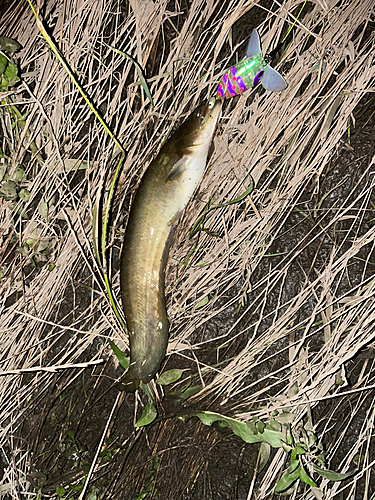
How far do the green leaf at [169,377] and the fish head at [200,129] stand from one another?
3.06ft

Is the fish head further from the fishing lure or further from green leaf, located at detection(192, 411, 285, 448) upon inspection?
green leaf, located at detection(192, 411, 285, 448)

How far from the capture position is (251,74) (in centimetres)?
155

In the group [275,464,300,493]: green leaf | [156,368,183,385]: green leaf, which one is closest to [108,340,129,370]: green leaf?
[156,368,183,385]: green leaf

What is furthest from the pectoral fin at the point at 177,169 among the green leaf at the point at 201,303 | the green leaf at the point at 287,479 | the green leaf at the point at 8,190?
the green leaf at the point at 287,479

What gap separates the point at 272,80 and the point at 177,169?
503 mm

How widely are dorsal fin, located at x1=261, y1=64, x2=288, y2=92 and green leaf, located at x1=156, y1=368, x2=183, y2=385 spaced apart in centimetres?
123

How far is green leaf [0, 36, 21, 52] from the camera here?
172cm

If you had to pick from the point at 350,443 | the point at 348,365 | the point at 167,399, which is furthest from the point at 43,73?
the point at 350,443

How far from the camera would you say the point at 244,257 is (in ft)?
5.82

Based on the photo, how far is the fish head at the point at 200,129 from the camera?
58.9 inches

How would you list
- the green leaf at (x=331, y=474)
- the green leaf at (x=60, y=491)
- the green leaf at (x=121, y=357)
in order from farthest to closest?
the green leaf at (x=60, y=491) → the green leaf at (x=121, y=357) → the green leaf at (x=331, y=474)

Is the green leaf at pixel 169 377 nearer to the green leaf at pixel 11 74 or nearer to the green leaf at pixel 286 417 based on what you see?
the green leaf at pixel 286 417

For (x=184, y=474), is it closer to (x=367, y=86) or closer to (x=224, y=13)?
(x=367, y=86)

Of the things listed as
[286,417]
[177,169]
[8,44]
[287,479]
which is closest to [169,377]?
[286,417]
